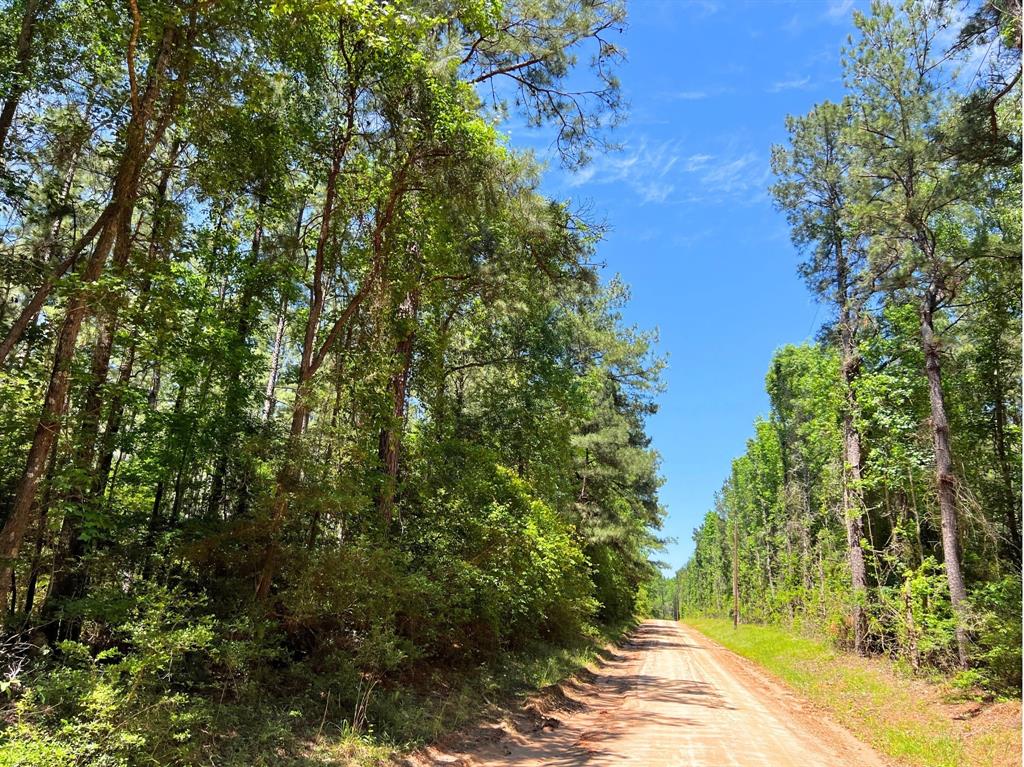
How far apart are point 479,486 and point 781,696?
8944 millimetres

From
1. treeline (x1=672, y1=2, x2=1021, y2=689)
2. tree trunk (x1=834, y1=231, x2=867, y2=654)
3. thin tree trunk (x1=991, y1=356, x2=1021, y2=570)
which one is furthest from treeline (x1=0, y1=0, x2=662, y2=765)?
thin tree trunk (x1=991, y1=356, x2=1021, y2=570)

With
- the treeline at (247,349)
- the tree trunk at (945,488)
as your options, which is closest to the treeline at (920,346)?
the tree trunk at (945,488)

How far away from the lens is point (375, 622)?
873cm

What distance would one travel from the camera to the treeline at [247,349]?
20.1 ft

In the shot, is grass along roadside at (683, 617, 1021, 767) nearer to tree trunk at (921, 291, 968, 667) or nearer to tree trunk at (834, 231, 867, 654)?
tree trunk at (921, 291, 968, 667)

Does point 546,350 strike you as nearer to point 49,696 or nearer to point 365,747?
point 365,747

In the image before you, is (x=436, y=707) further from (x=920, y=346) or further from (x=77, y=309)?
(x=920, y=346)

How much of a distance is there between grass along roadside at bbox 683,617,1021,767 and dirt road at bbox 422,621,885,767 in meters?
0.53

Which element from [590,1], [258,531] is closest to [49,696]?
[258,531]

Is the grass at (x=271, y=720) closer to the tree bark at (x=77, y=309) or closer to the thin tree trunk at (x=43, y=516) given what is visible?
the tree bark at (x=77, y=309)

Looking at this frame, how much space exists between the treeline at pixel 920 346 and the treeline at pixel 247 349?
21.6 feet

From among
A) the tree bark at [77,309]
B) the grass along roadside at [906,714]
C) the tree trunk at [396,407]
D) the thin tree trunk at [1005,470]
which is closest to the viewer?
the tree bark at [77,309]

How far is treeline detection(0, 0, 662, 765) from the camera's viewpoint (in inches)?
241

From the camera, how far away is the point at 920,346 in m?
17.3
